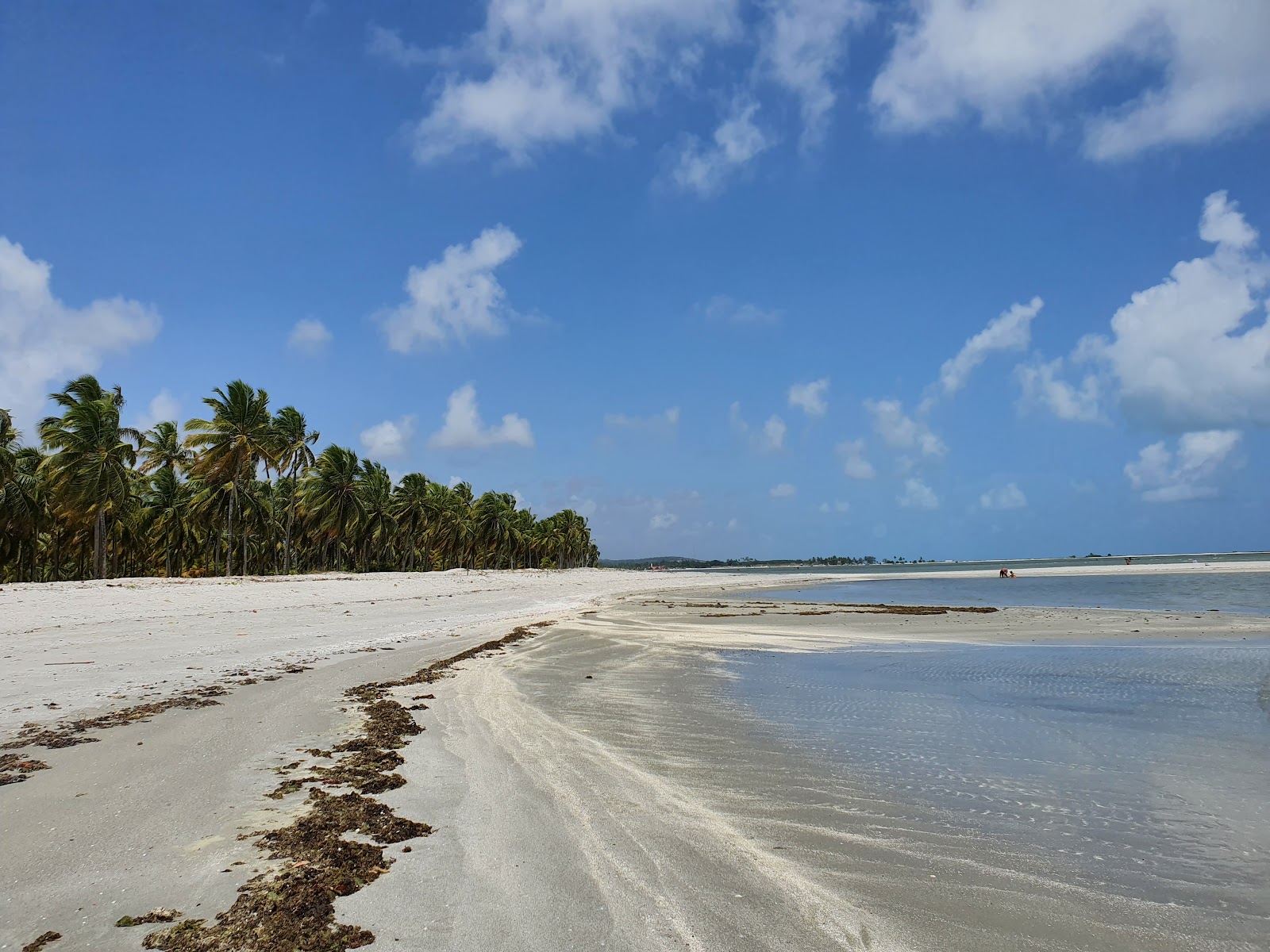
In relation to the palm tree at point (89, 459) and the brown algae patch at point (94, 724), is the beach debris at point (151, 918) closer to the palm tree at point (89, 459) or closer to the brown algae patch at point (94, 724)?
the brown algae patch at point (94, 724)

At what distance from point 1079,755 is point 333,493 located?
213 ft

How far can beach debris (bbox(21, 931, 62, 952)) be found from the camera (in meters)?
3.40

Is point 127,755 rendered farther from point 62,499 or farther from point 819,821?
point 62,499

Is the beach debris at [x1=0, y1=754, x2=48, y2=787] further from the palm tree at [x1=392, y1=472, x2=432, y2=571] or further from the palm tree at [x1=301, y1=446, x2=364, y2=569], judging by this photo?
the palm tree at [x1=392, y1=472, x2=432, y2=571]

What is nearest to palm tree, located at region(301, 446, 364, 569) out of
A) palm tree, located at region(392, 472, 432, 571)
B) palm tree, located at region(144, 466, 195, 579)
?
palm tree, located at region(144, 466, 195, 579)

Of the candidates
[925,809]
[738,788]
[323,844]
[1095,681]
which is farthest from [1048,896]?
[1095,681]

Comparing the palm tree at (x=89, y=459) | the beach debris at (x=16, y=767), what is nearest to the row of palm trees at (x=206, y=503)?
the palm tree at (x=89, y=459)

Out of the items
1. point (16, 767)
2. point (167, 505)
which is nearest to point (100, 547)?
point (167, 505)

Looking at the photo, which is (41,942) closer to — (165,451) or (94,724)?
(94,724)

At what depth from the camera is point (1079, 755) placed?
292 inches

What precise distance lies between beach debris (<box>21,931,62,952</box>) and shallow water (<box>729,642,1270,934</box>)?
570 cm

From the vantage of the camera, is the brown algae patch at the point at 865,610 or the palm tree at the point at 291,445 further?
the palm tree at the point at 291,445

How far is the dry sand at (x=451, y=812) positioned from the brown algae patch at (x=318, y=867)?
14 cm

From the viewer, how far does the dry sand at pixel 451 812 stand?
379cm
